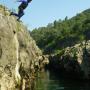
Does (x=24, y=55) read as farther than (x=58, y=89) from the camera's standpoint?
No

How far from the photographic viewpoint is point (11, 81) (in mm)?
37656

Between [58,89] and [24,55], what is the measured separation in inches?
708

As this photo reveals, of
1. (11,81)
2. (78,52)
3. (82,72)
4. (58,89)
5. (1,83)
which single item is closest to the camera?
(1,83)

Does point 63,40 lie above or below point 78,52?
above

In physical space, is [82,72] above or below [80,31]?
below

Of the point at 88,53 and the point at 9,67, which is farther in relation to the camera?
the point at 88,53

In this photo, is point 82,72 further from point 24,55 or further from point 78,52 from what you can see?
point 24,55

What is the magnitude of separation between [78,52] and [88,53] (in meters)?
4.66

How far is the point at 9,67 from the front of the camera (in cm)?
3666

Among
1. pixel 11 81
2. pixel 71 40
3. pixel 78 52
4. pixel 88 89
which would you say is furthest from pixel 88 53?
pixel 71 40

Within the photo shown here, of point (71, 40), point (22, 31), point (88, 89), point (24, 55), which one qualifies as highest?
point (71, 40)

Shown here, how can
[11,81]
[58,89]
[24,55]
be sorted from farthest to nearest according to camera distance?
[58,89] → [24,55] → [11,81]

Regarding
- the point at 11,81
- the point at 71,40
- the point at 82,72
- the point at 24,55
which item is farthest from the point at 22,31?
the point at 71,40

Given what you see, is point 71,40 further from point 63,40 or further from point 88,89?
point 88,89
